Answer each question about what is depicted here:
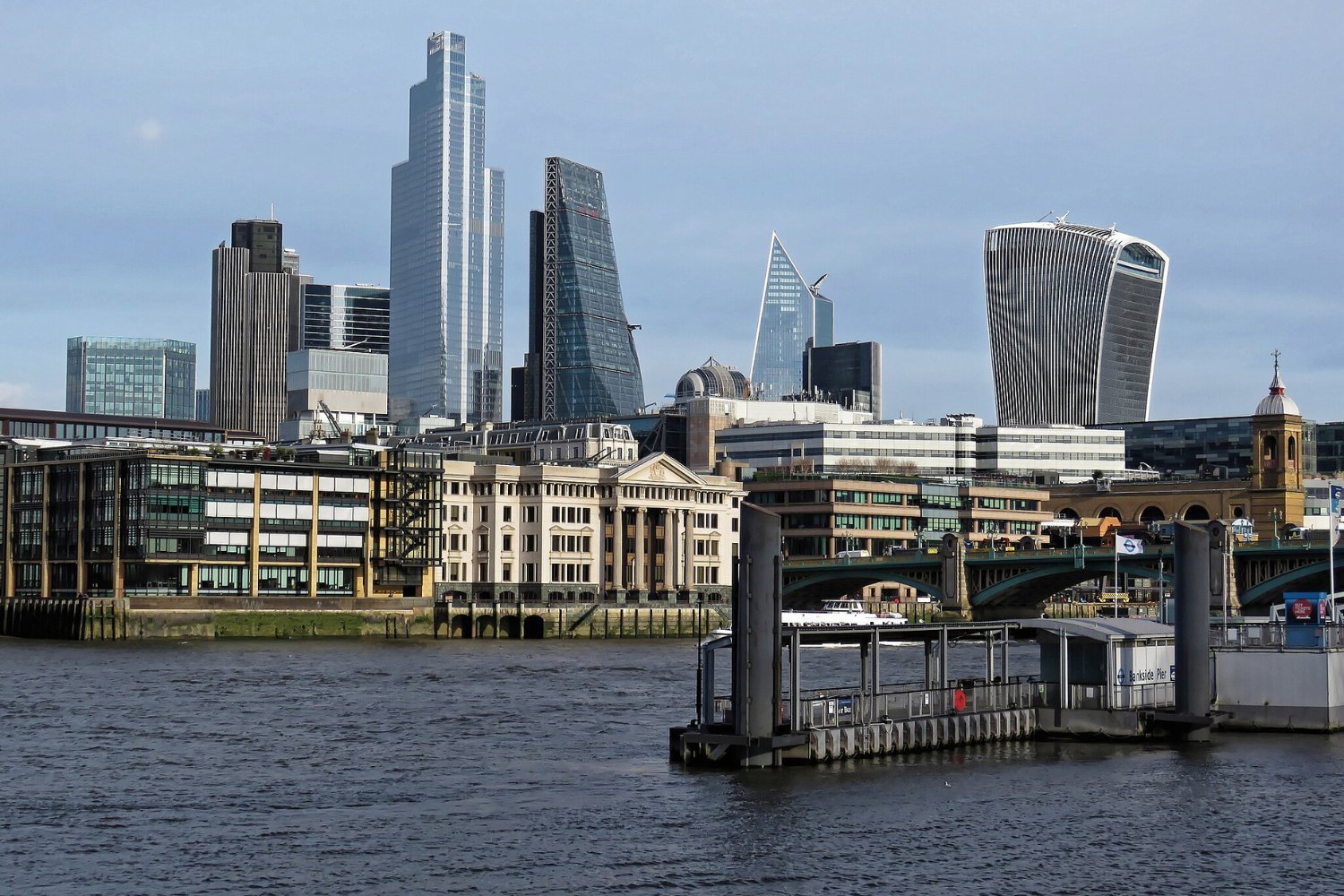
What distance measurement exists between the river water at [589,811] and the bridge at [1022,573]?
90.3 metres

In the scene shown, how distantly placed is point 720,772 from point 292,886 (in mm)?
18034

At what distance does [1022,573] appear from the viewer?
183250 millimetres

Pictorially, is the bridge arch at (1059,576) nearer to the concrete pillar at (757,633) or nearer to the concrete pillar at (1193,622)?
the concrete pillar at (1193,622)

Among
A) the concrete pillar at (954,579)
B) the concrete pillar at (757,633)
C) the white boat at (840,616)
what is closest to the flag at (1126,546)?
the white boat at (840,616)

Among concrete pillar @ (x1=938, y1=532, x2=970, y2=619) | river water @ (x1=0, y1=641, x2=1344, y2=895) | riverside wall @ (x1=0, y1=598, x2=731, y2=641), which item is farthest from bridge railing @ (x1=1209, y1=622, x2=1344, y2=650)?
concrete pillar @ (x1=938, y1=532, x2=970, y2=619)

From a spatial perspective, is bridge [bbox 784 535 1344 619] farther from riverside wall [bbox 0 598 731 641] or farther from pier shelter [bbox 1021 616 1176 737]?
pier shelter [bbox 1021 616 1176 737]

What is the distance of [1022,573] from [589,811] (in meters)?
130

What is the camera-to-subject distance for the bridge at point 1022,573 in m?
164

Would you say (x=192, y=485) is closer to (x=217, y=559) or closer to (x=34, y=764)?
(x=217, y=559)

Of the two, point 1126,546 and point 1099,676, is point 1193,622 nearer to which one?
point 1099,676

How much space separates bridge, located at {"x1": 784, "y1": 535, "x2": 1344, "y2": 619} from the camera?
164500mm

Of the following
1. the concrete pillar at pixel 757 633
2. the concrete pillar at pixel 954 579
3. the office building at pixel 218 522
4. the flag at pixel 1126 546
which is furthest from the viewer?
the concrete pillar at pixel 954 579

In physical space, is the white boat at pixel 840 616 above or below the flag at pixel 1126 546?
below

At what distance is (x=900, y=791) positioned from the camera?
60625 mm
